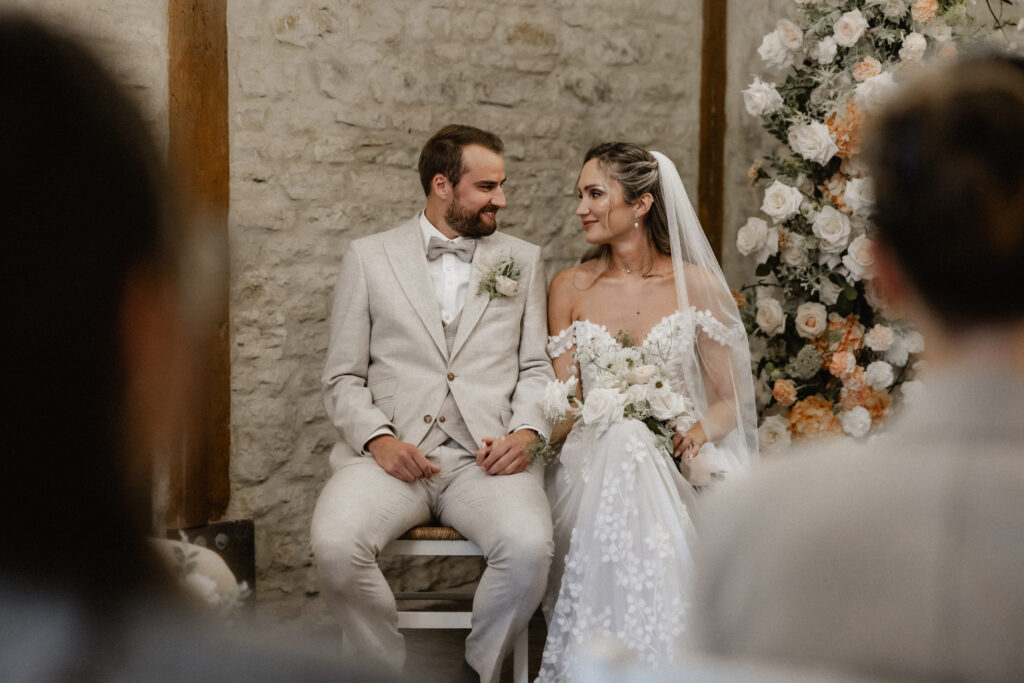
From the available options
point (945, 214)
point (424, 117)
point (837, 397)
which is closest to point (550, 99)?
point (424, 117)

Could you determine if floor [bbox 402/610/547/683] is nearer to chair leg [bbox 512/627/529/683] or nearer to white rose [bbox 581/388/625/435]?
chair leg [bbox 512/627/529/683]

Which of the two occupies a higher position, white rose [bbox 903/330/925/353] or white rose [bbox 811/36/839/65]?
white rose [bbox 811/36/839/65]

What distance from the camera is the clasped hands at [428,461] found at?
10.9 ft

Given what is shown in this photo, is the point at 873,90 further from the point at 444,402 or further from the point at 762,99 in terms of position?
the point at 444,402

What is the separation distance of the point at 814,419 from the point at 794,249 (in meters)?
0.64

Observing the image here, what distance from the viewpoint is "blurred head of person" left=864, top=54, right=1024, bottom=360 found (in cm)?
89

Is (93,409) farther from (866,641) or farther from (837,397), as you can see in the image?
(837,397)

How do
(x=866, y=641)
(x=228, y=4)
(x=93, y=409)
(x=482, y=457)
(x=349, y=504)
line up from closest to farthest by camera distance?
(x=93, y=409), (x=866, y=641), (x=349, y=504), (x=482, y=457), (x=228, y=4)

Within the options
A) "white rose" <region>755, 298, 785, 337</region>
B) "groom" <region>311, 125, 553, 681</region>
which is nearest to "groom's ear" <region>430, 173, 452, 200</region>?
"groom" <region>311, 125, 553, 681</region>

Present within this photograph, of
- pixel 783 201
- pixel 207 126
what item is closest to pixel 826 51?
pixel 783 201

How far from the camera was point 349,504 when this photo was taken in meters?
3.17

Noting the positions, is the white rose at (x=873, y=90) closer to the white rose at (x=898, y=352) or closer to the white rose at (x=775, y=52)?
the white rose at (x=775, y=52)

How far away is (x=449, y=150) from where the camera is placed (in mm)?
3717

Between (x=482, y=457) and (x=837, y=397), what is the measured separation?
146cm
